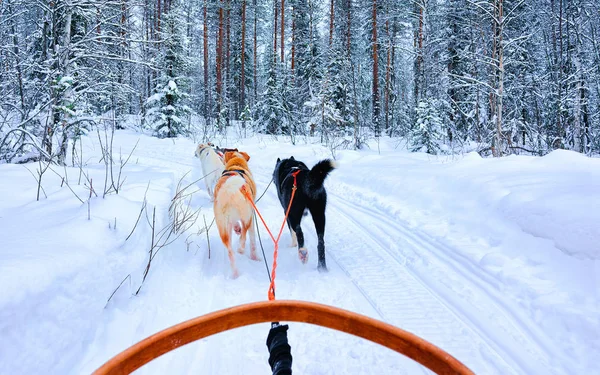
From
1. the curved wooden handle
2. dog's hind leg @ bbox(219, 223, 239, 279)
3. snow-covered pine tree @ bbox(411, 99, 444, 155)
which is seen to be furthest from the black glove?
snow-covered pine tree @ bbox(411, 99, 444, 155)

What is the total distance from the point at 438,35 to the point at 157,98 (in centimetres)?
1610

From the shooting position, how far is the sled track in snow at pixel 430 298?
2.10m

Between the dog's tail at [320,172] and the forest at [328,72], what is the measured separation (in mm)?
2798

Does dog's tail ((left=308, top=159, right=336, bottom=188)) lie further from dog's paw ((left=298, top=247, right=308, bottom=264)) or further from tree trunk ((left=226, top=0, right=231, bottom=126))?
tree trunk ((left=226, top=0, right=231, bottom=126))

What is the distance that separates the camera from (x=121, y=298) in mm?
2400

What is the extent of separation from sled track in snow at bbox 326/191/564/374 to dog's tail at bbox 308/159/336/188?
3.44 ft

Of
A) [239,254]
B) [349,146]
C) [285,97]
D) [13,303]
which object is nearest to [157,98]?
[285,97]

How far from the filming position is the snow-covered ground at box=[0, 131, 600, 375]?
6.07 ft

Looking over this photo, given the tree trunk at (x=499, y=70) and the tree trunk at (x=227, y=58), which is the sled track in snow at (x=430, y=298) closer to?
the tree trunk at (x=499, y=70)

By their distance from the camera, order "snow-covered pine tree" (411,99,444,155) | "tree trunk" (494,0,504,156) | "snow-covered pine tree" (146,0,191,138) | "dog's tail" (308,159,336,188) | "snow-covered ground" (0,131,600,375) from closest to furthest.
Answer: "snow-covered ground" (0,131,600,375) < "dog's tail" (308,159,336,188) < "tree trunk" (494,0,504,156) < "snow-covered pine tree" (411,99,444,155) < "snow-covered pine tree" (146,0,191,138)

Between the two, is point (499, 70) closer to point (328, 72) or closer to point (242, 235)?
point (242, 235)

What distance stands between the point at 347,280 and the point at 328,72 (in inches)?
562

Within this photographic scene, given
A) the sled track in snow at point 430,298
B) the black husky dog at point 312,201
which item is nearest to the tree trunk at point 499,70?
the sled track in snow at point 430,298

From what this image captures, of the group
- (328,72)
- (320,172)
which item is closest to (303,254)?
(320,172)
